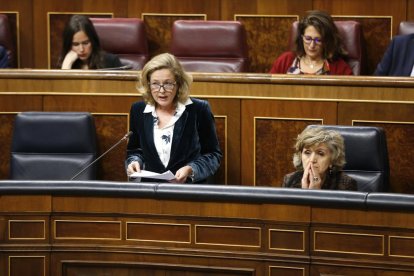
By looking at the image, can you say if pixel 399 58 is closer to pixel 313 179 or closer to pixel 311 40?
pixel 311 40

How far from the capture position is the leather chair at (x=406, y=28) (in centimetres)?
395

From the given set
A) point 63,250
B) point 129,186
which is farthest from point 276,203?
point 63,250

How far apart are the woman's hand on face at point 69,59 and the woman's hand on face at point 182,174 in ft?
3.52

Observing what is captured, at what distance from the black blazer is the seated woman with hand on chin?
1.24 ft

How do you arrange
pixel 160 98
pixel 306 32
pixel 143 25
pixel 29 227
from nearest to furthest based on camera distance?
pixel 29 227 → pixel 160 98 → pixel 306 32 → pixel 143 25

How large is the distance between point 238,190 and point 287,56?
148cm

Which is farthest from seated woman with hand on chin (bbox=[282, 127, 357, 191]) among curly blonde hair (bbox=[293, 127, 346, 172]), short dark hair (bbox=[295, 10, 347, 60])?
short dark hair (bbox=[295, 10, 347, 60])

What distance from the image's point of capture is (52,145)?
3.45 metres

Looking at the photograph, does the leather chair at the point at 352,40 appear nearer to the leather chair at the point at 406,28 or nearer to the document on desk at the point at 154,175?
the leather chair at the point at 406,28

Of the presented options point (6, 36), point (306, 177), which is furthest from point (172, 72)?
point (6, 36)

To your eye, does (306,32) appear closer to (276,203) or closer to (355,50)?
(355,50)

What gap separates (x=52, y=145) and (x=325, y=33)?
1139 mm

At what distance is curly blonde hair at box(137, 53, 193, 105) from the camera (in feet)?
10.3

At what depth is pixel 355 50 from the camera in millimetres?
3977
